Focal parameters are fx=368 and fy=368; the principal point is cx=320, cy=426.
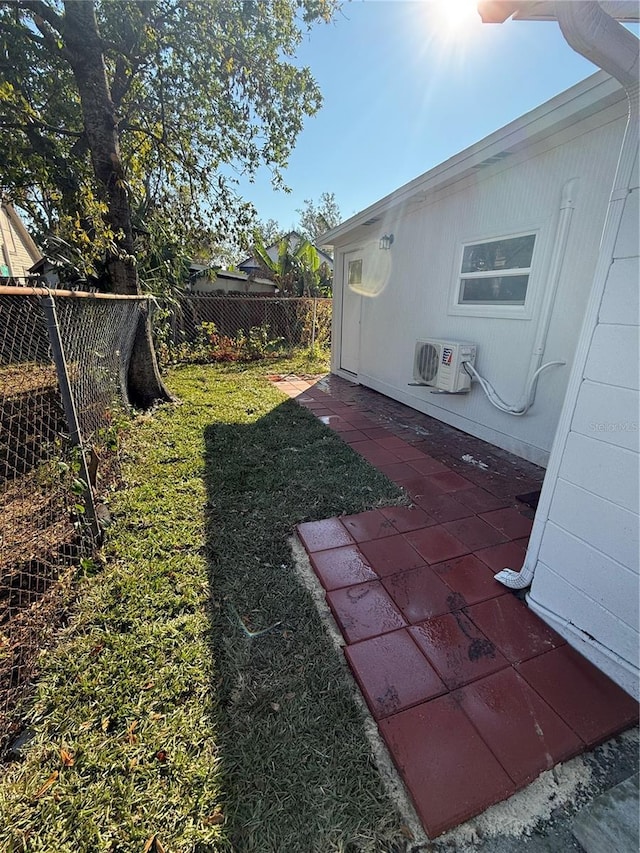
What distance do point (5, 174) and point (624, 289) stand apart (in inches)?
268

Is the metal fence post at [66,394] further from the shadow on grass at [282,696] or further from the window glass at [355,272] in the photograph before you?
the window glass at [355,272]

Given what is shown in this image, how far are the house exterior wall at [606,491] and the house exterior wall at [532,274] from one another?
6.46 ft

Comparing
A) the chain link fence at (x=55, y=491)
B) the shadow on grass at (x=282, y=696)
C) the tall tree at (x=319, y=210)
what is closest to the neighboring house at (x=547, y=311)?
the shadow on grass at (x=282, y=696)

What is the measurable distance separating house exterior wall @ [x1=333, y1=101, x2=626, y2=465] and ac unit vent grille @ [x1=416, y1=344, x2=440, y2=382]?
295mm

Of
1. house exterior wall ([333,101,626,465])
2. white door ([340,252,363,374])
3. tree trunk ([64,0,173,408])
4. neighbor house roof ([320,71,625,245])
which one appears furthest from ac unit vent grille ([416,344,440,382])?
tree trunk ([64,0,173,408])

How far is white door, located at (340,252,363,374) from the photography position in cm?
692

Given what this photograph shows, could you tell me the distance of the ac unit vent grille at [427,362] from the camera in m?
4.54

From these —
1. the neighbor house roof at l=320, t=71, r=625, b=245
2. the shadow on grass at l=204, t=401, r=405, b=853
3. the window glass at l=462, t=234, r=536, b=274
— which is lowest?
the shadow on grass at l=204, t=401, r=405, b=853

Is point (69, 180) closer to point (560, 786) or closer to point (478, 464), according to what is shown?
point (478, 464)

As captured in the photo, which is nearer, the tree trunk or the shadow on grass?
the shadow on grass

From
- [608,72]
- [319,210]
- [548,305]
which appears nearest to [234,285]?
[548,305]

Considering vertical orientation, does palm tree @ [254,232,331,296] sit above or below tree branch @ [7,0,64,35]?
below

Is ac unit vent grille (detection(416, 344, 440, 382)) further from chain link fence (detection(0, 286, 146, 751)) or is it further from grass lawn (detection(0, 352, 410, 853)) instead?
chain link fence (detection(0, 286, 146, 751))

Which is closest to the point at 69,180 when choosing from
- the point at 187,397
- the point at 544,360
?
the point at 187,397
